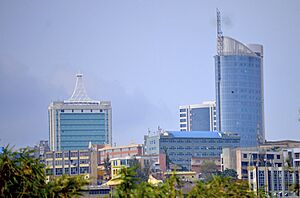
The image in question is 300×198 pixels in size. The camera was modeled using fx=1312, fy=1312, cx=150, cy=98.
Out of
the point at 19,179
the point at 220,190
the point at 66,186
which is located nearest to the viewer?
the point at 19,179

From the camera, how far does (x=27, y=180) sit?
46.5m

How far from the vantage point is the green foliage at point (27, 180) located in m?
46.0

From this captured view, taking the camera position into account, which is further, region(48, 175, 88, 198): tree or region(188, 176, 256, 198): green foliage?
region(188, 176, 256, 198): green foliage

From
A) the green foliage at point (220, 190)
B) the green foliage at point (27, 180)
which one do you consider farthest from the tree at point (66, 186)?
the green foliage at point (220, 190)

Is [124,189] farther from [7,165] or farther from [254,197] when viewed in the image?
[254,197]

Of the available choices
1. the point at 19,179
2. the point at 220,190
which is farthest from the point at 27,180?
the point at 220,190

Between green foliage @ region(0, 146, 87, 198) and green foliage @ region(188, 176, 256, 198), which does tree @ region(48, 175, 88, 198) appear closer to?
green foliage @ region(0, 146, 87, 198)

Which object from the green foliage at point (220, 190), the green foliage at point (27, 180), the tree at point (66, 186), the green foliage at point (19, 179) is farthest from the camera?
the green foliage at point (220, 190)

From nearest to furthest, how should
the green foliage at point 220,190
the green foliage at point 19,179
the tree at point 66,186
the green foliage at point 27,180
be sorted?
the green foliage at point 19,179 → the green foliage at point 27,180 → the tree at point 66,186 → the green foliage at point 220,190

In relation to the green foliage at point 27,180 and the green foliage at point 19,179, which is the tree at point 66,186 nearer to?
the green foliage at point 27,180

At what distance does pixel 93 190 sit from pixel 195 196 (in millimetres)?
109844

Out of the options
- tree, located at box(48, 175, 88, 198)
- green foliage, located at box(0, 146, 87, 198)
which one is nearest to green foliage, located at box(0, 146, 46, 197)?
green foliage, located at box(0, 146, 87, 198)

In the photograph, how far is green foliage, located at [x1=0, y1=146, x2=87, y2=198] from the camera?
46.0 metres

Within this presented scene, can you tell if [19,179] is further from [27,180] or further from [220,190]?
[220,190]
